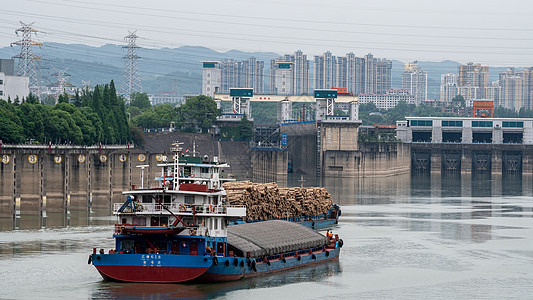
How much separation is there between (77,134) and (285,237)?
80664 mm

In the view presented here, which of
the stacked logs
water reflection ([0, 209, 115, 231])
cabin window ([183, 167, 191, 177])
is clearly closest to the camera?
cabin window ([183, 167, 191, 177])

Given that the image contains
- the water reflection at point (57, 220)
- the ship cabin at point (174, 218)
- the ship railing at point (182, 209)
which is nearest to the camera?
the ship cabin at point (174, 218)

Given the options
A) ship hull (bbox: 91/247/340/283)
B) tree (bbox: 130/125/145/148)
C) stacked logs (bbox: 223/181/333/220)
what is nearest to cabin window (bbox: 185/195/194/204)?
ship hull (bbox: 91/247/340/283)

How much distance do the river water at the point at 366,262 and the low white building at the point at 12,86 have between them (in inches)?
3662

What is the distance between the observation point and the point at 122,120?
172250 millimetres

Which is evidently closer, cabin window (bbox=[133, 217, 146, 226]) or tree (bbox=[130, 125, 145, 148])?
cabin window (bbox=[133, 217, 146, 226])

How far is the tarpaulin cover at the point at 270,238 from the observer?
66.6 meters

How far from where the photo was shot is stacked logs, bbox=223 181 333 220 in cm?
8606

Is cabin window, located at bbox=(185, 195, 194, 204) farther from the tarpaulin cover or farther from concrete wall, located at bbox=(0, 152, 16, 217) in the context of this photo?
concrete wall, located at bbox=(0, 152, 16, 217)

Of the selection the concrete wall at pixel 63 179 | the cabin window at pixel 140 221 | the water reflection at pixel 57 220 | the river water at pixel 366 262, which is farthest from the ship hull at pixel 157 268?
the concrete wall at pixel 63 179

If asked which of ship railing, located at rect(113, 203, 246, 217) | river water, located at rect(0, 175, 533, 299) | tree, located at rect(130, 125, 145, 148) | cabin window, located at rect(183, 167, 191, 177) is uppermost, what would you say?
tree, located at rect(130, 125, 145, 148)

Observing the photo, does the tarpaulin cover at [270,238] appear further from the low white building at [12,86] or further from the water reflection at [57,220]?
the low white building at [12,86]

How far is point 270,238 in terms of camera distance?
70750mm

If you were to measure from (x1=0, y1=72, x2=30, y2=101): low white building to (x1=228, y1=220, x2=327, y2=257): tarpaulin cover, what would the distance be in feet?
422
